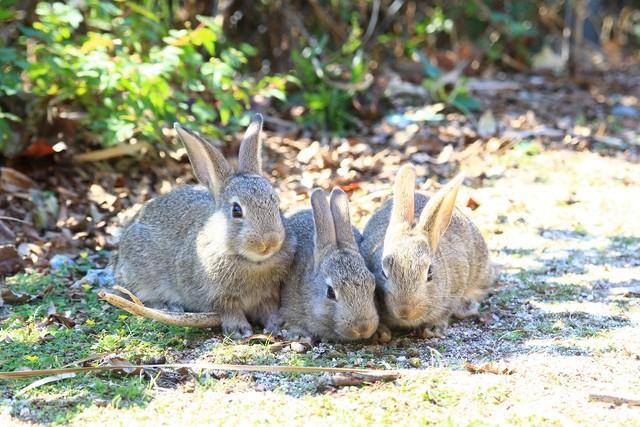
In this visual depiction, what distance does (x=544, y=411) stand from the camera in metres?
3.92

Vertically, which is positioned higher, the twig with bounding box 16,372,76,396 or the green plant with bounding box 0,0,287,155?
the green plant with bounding box 0,0,287,155

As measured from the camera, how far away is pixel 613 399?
3977 millimetres

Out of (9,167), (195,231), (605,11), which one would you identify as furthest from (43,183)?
(605,11)

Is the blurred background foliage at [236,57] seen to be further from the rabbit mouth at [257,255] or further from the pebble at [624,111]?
the rabbit mouth at [257,255]

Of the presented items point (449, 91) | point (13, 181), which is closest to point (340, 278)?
point (13, 181)

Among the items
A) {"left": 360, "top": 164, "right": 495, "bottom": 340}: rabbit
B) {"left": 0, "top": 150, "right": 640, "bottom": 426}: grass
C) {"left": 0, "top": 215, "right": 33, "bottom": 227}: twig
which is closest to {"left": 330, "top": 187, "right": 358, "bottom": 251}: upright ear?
{"left": 360, "top": 164, "right": 495, "bottom": 340}: rabbit

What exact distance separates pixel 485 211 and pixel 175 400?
3.98 m

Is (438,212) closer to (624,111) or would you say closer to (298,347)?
(298,347)

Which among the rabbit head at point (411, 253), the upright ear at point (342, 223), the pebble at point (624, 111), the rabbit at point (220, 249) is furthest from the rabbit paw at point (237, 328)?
the pebble at point (624, 111)

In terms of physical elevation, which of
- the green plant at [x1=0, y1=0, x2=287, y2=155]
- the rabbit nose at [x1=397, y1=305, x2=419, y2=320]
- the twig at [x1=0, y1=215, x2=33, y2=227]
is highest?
the green plant at [x1=0, y1=0, x2=287, y2=155]

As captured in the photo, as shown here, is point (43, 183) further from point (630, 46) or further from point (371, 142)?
point (630, 46)

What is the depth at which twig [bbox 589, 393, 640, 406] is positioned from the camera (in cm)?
396

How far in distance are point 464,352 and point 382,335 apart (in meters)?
0.50

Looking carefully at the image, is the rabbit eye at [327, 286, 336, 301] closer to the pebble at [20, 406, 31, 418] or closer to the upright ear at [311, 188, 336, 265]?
the upright ear at [311, 188, 336, 265]
